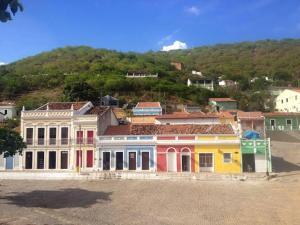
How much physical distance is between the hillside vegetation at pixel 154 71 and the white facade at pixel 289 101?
4.01m

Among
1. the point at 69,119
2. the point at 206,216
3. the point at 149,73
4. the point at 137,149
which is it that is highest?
the point at 149,73

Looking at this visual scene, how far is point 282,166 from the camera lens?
35.2m

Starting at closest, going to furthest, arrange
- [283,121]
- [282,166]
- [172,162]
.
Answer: [172,162], [282,166], [283,121]

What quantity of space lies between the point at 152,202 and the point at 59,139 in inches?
616

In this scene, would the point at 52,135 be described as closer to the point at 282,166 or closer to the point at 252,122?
the point at 282,166

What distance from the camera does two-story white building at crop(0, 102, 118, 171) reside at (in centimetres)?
3556

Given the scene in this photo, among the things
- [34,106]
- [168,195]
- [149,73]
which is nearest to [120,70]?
[149,73]

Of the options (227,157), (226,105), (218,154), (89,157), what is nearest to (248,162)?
(227,157)

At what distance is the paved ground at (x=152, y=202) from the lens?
63.9 feet

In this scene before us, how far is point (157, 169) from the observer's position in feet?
112

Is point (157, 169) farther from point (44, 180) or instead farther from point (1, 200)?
point (1, 200)

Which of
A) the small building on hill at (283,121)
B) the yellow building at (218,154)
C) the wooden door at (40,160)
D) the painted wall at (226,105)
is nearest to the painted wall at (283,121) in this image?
the small building on hill at (283,121)

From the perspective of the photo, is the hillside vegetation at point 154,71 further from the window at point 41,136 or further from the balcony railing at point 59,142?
the balcony railing at point 59,142

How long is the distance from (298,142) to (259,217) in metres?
29.9
